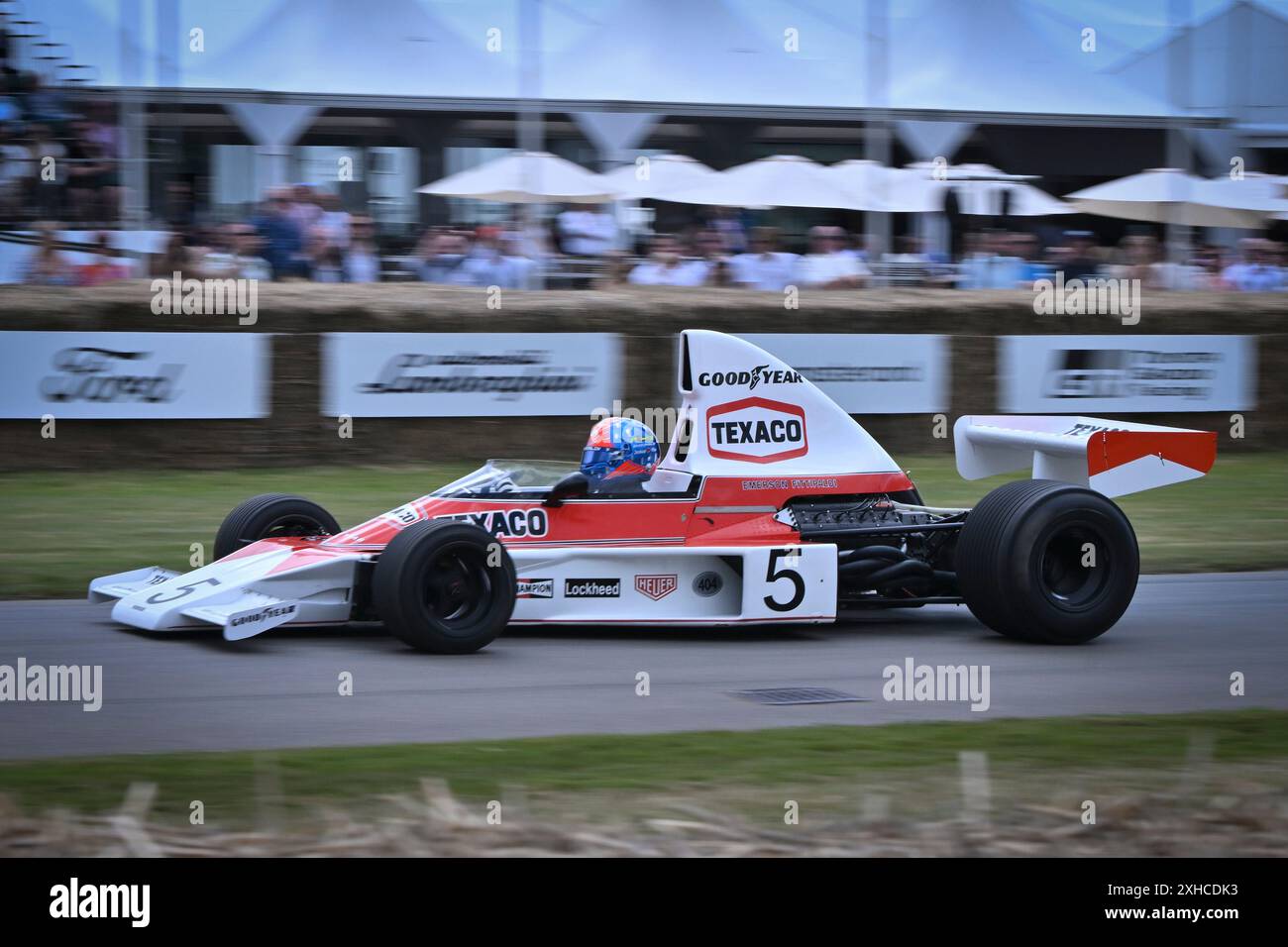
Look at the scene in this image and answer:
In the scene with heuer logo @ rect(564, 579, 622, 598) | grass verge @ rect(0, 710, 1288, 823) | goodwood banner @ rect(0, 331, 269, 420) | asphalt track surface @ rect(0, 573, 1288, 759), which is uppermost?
goodwood banner @ rect(0, 331, 269, 420)

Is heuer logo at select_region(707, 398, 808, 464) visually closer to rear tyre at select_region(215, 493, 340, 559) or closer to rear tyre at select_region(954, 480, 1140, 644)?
rear tyre at select_region(954, 480, 1140, 644)

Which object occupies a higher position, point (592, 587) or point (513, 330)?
point (513, 330)

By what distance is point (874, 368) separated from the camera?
1578 cm

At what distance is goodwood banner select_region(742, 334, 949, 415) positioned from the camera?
15343 millimetres

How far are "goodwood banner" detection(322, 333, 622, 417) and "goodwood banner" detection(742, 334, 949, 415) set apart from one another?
168 cm

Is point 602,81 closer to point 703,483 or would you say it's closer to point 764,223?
point 764,223

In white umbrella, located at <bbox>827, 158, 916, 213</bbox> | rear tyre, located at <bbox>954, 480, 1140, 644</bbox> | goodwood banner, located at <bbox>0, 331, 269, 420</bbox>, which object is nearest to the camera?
rear tyre, located at <bbox>954, 480, 1140, 644</bbox>

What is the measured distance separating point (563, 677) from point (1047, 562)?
2.75m

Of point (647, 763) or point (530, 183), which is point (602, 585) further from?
point (530, 183)

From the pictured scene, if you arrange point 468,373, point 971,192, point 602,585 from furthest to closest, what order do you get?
point 971,192, point 468,373, point 602,585

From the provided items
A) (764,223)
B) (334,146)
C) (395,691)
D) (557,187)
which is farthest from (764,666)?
(334,146)

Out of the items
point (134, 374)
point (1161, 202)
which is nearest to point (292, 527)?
point (134, 374)

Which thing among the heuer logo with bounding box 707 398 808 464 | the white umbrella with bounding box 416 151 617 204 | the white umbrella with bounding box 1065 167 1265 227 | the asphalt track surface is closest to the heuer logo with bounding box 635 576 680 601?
the asphalt track surface

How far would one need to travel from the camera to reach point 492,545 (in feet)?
24.8
